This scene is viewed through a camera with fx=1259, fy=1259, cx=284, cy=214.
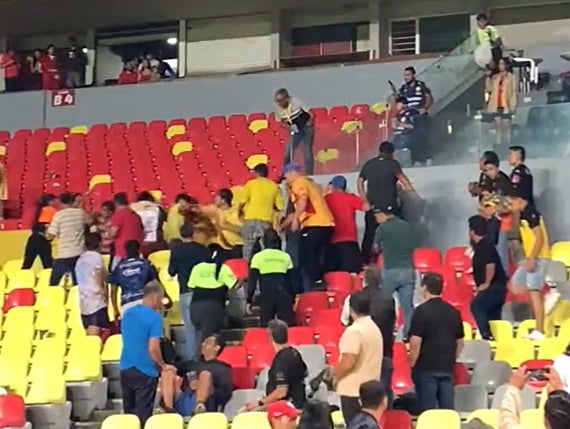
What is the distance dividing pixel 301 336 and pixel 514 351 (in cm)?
157

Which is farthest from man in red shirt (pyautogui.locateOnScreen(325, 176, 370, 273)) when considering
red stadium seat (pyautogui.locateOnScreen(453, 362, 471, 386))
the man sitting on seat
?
the man sitting on seat

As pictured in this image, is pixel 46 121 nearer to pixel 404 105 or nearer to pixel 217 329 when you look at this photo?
pixel 404 105

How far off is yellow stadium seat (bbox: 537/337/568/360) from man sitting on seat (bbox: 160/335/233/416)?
2251 mm

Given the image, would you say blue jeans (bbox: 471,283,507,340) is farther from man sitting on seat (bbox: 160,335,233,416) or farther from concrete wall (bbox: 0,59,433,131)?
concrete wall (bbox: 0,59,433,131)

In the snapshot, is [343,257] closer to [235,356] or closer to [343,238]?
[343,238]

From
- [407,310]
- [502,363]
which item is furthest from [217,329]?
[502,363]

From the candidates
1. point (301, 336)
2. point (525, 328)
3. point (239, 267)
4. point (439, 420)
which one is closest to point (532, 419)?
point (439, 420)

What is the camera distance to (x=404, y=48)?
18625mm

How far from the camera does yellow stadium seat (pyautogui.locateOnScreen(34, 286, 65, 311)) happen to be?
11.0 metres

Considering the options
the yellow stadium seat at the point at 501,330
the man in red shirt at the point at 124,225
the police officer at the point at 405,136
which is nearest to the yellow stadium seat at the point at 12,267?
the man in red shirt at the point at 124,225

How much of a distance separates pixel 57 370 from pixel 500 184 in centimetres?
410

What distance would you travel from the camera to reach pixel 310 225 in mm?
10648

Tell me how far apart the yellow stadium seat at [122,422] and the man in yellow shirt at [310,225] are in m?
3.00

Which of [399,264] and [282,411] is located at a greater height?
[399,264]
